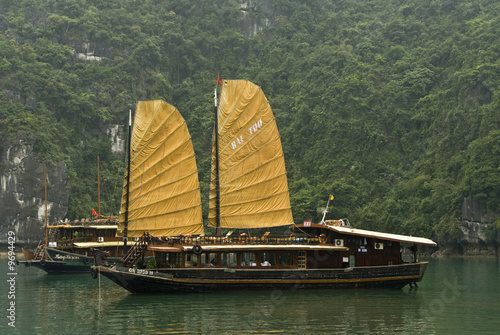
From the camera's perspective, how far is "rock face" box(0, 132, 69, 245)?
5288cm

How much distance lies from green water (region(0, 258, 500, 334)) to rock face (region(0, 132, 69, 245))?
28.1 m

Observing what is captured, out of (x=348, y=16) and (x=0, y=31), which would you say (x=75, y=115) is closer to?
(x=0, y=31)

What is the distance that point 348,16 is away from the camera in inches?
3007

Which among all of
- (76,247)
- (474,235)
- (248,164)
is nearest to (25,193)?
(76,247)

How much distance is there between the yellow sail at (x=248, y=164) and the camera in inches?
1014

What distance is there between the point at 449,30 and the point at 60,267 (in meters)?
46.6

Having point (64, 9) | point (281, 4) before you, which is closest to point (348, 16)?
point (281, 4)

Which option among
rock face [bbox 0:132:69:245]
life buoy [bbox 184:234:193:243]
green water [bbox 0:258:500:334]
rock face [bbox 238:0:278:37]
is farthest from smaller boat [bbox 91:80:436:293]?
rock face [bbox 238:0:278:37]

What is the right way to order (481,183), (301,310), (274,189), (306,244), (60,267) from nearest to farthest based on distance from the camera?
(301,310)
(306,244)
(274,189)
(60,267)
(481,183)

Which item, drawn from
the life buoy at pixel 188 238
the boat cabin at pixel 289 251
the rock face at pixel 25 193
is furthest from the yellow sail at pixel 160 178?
the rock face at pixel 25 193

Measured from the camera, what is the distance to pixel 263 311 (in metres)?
19.1

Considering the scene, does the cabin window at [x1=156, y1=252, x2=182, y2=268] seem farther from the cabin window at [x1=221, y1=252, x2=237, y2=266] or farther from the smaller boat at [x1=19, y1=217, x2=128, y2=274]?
the smaller boat at [x1=19, y1=217, x2=128, y2=274]

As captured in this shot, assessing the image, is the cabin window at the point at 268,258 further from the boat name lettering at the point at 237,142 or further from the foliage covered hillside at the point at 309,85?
the foliage covered hillside at the point at 309,85

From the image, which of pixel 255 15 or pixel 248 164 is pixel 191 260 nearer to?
pixel 248 164
